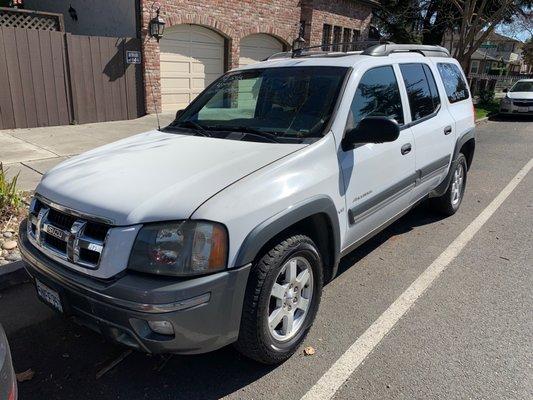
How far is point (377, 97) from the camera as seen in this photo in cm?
362

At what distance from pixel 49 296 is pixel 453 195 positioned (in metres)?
4.51

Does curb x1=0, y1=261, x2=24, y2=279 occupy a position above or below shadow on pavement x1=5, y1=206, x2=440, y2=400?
above

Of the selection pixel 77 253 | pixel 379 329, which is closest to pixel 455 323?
pixel 379 329

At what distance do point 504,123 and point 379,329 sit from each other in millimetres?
15271

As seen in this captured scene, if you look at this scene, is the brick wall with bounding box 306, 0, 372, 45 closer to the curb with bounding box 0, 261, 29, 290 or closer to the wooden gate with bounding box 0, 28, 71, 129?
the wooden gate with bounding box 0, 28, 71, 129

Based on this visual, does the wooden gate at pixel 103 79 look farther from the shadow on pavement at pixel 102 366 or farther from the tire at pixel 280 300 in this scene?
the tire at pixel 280 300

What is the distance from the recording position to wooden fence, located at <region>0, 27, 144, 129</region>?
9.76 meters

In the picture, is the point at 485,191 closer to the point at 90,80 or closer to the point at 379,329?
the point at 379,329

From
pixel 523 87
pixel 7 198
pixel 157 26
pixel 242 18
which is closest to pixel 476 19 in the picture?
pixel 523 87

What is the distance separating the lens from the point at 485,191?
22.4 ft

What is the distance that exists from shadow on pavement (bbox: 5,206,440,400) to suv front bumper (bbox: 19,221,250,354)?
1.42 feet

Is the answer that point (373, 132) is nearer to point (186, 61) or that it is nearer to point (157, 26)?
point (157, 26)

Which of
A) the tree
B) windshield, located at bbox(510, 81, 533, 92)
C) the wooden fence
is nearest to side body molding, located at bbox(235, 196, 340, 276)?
the wooden fence

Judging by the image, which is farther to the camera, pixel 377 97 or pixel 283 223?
pixel 377 97
